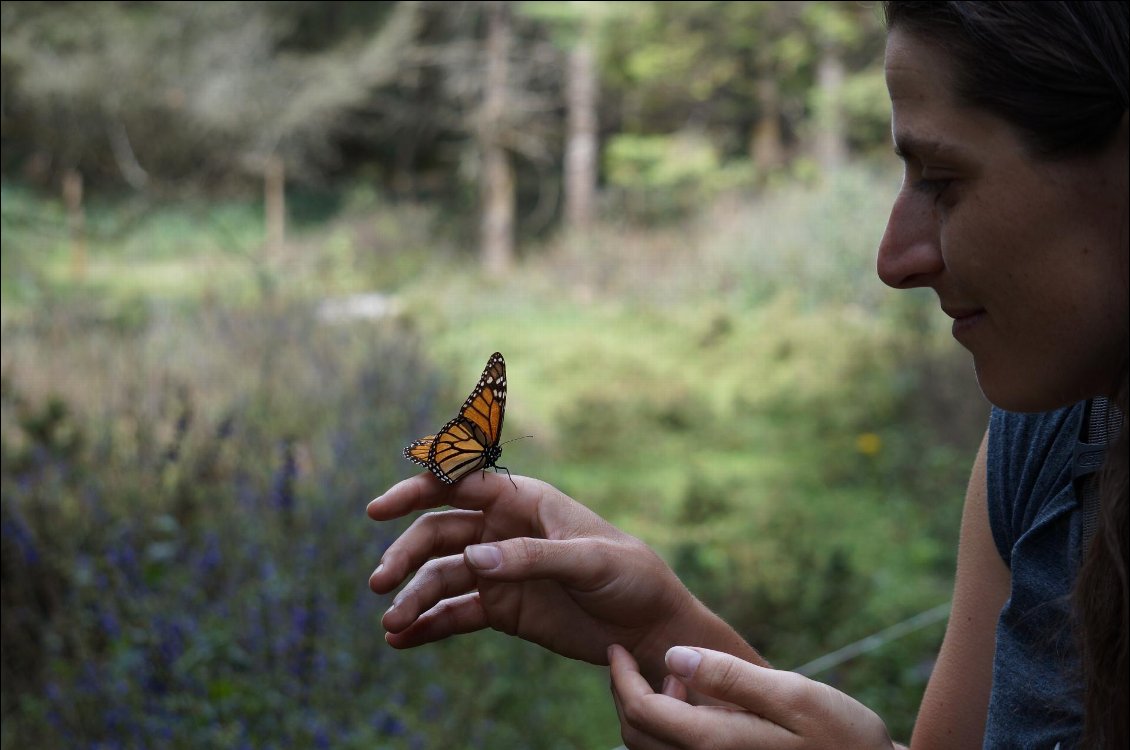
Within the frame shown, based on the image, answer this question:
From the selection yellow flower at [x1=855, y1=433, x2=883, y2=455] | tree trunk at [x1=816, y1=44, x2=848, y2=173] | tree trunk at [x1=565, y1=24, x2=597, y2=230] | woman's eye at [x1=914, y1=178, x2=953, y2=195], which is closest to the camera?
woman's eye at [x1=914, y1=178, x2=953, y2=195]

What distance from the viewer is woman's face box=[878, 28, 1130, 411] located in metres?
0.92

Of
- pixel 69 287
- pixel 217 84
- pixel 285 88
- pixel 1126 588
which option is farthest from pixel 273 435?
pixel 285 88

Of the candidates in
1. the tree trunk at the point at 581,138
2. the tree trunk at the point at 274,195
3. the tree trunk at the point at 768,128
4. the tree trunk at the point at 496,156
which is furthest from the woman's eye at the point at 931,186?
the tree trunk at the point at 768,128

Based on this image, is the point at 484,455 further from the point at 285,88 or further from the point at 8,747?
the point at 285,88

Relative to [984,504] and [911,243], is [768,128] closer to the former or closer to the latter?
[984,504]

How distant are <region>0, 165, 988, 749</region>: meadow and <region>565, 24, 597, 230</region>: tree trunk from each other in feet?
17.2

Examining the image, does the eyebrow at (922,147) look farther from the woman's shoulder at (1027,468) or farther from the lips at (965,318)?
the woman's shoulder at (1027,468)

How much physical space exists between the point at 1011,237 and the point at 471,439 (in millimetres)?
696

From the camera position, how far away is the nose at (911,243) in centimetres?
102

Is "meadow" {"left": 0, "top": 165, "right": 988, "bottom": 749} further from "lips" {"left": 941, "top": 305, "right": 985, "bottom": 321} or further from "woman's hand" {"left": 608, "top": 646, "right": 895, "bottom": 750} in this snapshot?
"lips" {"left": 941, "top": 305, "right": 985, "bottom": 321}

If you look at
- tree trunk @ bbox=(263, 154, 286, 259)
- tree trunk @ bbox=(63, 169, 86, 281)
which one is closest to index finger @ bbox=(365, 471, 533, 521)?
tree trunk @ bbox=(63, 169, 86, 281)

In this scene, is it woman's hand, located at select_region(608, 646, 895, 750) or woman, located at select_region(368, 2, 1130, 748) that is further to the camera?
woman's hand, located at select_region(608, 646, 895, 750)

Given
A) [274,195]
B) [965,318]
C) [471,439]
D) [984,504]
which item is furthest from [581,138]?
[965,318]

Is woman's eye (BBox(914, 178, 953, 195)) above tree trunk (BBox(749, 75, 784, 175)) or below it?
below
